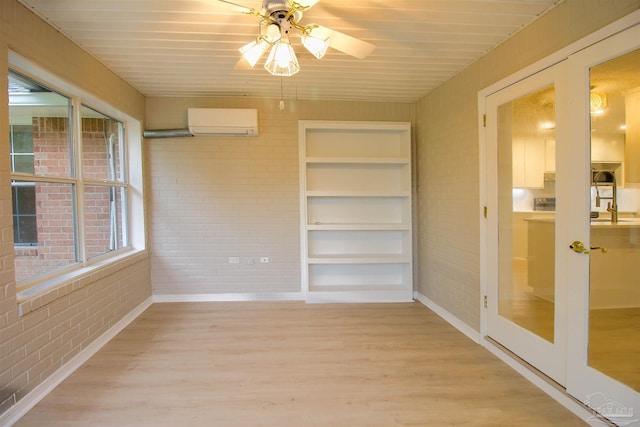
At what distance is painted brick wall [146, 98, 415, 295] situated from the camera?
3908 mm

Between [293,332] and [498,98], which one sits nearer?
[498,98]

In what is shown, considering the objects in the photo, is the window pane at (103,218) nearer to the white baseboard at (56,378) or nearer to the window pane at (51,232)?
the window pane at (51,232)

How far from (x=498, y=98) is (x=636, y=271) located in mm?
1551

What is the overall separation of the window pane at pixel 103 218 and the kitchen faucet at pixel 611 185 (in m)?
3.97

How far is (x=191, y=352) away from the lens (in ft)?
8.74

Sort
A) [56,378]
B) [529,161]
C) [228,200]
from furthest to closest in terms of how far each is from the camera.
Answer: [228,200]
[529,161]
[56,378]

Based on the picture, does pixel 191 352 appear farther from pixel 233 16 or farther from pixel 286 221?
pixel 233 16

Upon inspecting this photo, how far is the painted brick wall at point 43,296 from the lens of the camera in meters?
1.85

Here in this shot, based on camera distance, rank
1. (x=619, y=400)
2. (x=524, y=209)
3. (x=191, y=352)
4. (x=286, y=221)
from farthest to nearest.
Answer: (x=286, y=221)
(x=191, y=352)
(x=524, y=209)
(x=619, y=400)

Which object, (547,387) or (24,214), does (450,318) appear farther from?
(24,214)

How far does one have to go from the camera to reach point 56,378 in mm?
2209

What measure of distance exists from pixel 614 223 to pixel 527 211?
61cm

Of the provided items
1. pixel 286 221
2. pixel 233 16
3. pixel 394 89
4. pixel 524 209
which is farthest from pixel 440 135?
pixel 233 16

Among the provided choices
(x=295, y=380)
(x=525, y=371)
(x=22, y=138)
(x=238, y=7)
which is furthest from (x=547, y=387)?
(x=22, y=138)
